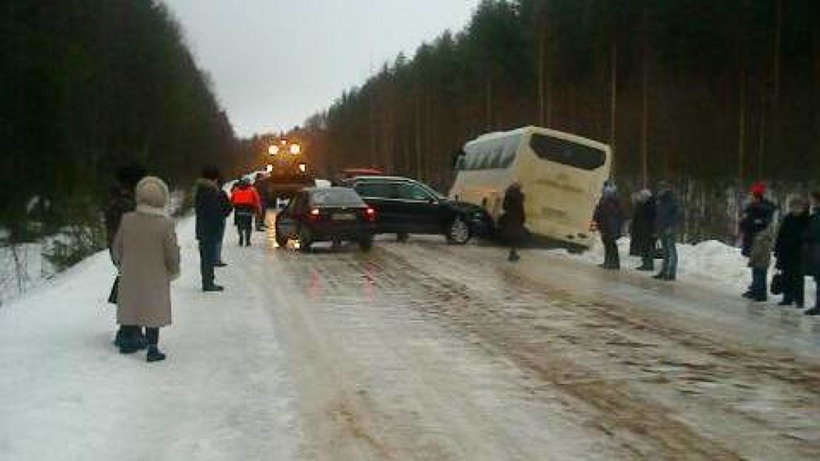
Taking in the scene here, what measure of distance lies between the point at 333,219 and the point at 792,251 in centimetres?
1201

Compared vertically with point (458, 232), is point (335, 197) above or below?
above

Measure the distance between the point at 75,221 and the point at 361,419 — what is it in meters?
24.9

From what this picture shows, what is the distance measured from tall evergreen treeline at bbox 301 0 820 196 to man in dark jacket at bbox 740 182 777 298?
63.5 ft

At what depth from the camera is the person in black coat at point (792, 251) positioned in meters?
14.8

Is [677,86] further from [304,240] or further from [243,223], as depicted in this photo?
[304,240]

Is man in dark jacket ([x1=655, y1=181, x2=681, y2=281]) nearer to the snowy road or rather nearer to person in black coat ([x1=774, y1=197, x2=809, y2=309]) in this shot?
the snowy road

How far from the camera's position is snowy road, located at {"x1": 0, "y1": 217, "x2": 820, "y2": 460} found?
7012 mm

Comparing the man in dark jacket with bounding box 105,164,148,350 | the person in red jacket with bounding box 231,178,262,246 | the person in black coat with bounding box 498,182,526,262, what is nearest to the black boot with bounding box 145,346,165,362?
the man in dark jacket with bounding box 105,164,148,350

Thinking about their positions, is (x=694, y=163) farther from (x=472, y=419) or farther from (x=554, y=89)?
(x=472, y=419)

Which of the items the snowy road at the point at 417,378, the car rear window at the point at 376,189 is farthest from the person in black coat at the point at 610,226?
the car rear window at the point at 376,189

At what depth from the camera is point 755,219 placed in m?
16.3

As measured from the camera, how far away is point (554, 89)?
5703 centimetres

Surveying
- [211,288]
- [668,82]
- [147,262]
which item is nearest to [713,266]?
[211,288]

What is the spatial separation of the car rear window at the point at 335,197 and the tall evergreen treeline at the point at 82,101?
5302 millimetres
